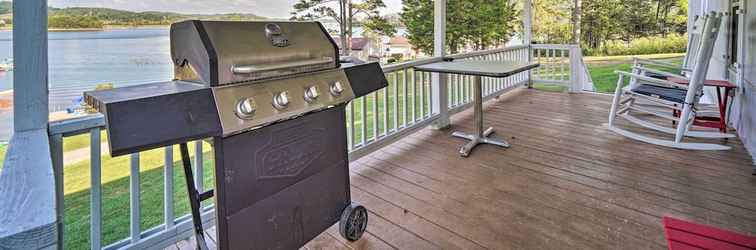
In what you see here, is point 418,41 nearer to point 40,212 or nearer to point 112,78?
point 112,78

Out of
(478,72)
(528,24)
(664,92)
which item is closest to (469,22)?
(528,24)

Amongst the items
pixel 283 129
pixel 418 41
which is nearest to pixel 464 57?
pixel 418 41

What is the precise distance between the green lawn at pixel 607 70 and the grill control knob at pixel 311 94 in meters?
8.16

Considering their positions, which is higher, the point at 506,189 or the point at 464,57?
the point at 464,57

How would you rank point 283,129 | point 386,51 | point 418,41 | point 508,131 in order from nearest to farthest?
point 283,129 → point 386,51 → point 508,131 → point 418,41

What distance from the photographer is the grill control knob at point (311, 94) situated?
154 cm

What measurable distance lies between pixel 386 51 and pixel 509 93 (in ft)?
10.5

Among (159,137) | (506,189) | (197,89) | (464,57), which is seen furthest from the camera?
(464,57)

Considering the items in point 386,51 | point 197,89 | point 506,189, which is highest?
point 386,51

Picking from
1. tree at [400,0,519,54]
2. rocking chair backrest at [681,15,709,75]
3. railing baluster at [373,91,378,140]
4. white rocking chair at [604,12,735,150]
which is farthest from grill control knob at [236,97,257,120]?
rocking chair backrest at [681,15,709,75]

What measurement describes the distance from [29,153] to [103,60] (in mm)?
740

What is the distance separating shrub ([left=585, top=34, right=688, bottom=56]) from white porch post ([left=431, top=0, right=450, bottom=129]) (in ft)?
25.5

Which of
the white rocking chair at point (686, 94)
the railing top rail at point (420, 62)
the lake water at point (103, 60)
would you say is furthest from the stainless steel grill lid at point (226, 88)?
the white rocking chair at point (686, 94)

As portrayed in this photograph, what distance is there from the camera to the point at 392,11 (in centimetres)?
388
